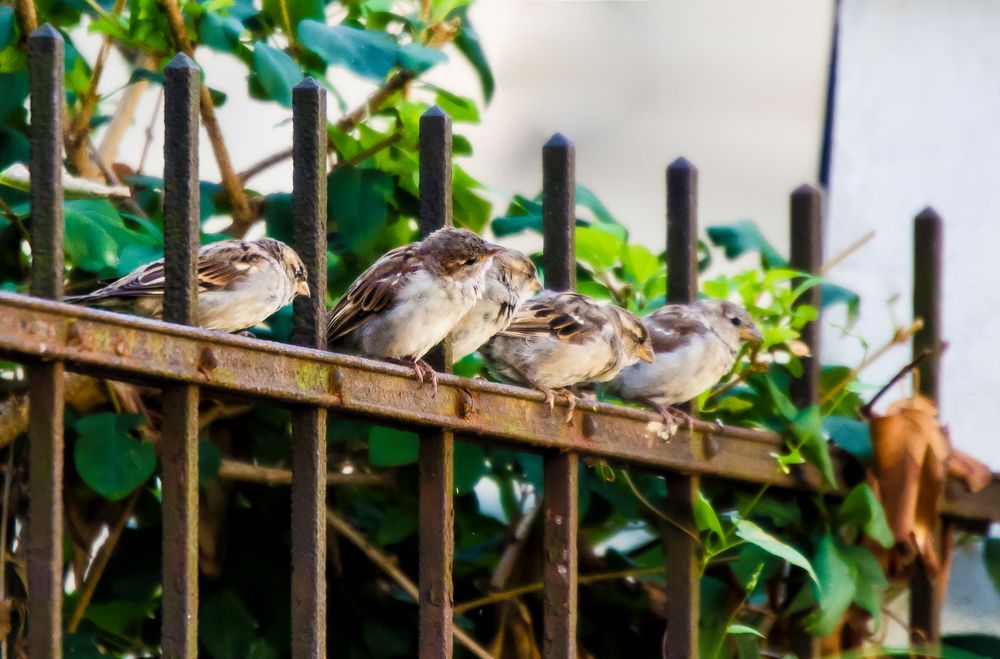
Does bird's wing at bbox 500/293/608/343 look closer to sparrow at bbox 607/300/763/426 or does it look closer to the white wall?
sparrow at bbox 607/300/763/426

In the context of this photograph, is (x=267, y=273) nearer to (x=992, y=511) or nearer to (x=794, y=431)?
(x=794, y=431)

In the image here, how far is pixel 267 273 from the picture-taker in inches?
137

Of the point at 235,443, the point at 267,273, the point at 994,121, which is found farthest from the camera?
the point at 994,121

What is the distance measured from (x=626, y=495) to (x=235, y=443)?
35.4 inches

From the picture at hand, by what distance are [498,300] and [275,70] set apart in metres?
0.71

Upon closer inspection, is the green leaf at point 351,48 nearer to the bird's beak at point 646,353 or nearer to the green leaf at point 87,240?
the green leaf at point 87,240

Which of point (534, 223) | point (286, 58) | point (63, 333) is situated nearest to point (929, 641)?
point (534, 223)

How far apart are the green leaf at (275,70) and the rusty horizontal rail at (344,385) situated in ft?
2.56

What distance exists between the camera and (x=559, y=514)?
3.04 m

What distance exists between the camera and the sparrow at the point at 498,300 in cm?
351

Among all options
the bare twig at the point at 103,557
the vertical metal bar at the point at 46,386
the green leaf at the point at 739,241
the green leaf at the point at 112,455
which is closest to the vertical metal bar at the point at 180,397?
the vertical metal bar at the point at 46,386

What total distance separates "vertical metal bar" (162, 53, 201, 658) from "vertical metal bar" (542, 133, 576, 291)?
2.90 ft

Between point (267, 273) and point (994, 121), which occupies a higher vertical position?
point (994, 121)

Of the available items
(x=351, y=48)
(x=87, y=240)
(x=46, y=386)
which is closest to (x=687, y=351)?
(x=351, y=48)
